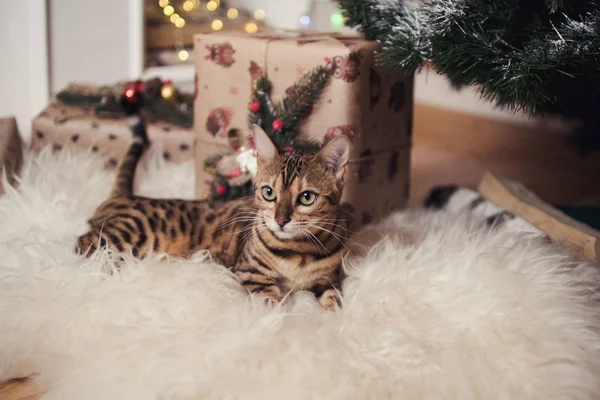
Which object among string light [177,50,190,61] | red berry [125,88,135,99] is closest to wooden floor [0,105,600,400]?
red berry [125,88,135,99]

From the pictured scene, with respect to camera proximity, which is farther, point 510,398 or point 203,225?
point 203,225

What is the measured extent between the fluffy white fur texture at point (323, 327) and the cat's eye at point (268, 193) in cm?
17

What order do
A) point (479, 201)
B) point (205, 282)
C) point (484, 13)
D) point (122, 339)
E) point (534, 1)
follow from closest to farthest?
point (122, 339) < point (205, 282) < point (484, 13) < point (534, 1) < point (479, 201)

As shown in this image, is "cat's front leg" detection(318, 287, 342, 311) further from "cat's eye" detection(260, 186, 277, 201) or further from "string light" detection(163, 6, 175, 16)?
"string light" detection(163, 6, 175, 16)

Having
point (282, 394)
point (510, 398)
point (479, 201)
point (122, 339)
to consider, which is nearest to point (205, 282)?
point (122, 339)

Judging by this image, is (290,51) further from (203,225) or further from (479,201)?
(479,201)

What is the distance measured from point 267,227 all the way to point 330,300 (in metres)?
0.17

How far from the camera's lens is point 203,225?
4.13 feet

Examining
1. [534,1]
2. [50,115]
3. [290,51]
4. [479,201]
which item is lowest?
[479,201]

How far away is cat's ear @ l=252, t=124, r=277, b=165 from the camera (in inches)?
43.6

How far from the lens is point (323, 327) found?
101cm

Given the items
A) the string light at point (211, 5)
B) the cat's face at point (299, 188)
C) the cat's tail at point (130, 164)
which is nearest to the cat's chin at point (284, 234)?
the cat's face at point (299, 188)

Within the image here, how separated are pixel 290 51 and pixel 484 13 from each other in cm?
42

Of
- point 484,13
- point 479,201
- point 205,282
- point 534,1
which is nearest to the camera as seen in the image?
point 205,282
